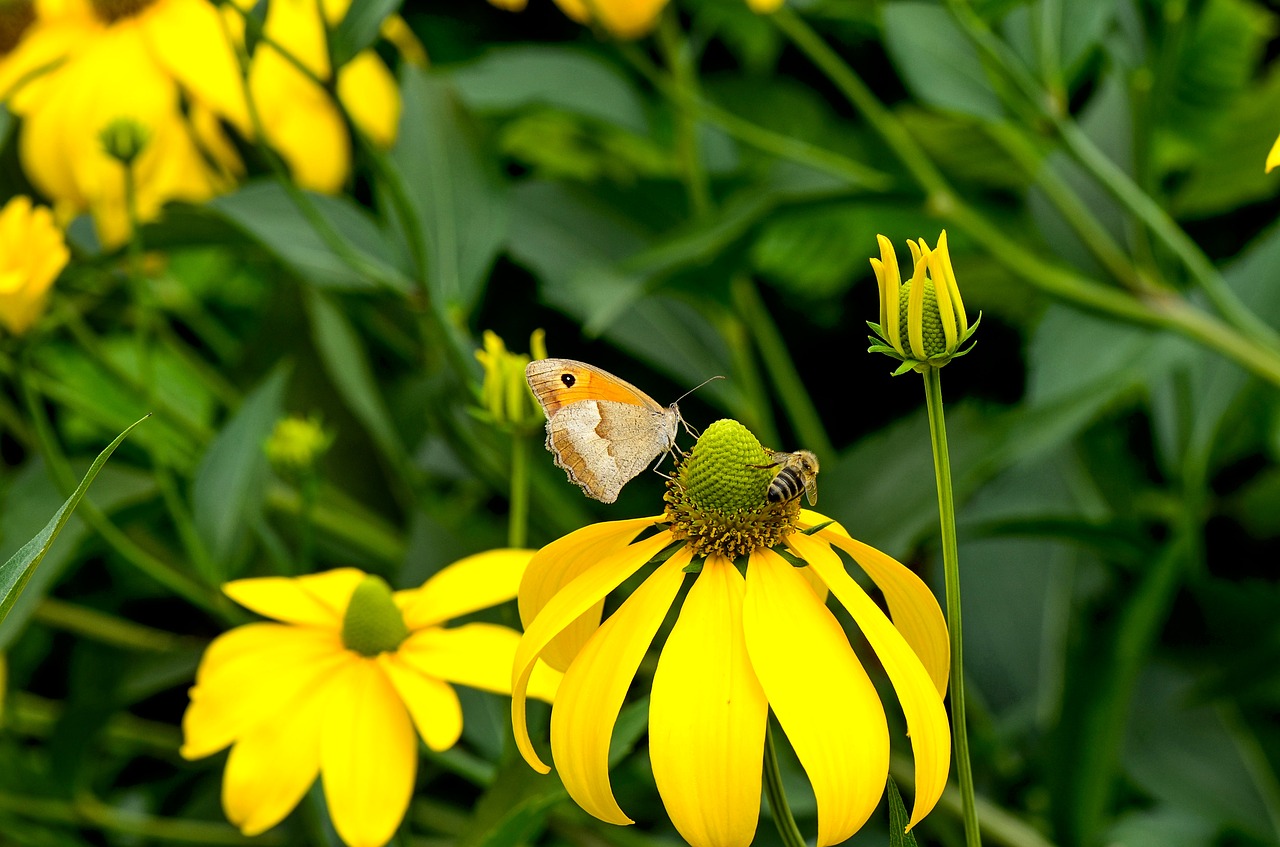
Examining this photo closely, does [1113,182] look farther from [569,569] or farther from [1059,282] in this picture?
[569,569]

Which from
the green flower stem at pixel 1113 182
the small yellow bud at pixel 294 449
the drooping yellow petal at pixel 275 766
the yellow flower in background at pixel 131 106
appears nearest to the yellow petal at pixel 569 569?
the drooping yellow petal at pixel 275 766

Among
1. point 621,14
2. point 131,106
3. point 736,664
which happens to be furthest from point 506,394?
point 131,106

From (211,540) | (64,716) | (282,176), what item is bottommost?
(64,716)

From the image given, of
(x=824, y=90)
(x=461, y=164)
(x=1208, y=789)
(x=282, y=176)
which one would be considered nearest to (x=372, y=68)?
(x=461, y=164)

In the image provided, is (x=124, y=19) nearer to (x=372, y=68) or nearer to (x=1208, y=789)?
(x=372, y=68)

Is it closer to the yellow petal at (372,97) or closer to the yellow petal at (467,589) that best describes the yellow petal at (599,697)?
the yellow petal at (467,589)

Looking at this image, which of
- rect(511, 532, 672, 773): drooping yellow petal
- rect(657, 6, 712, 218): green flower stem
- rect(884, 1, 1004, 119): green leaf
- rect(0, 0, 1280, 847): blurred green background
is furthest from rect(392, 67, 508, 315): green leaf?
rect(511, 532, 672, 773): drooping yellow petal
